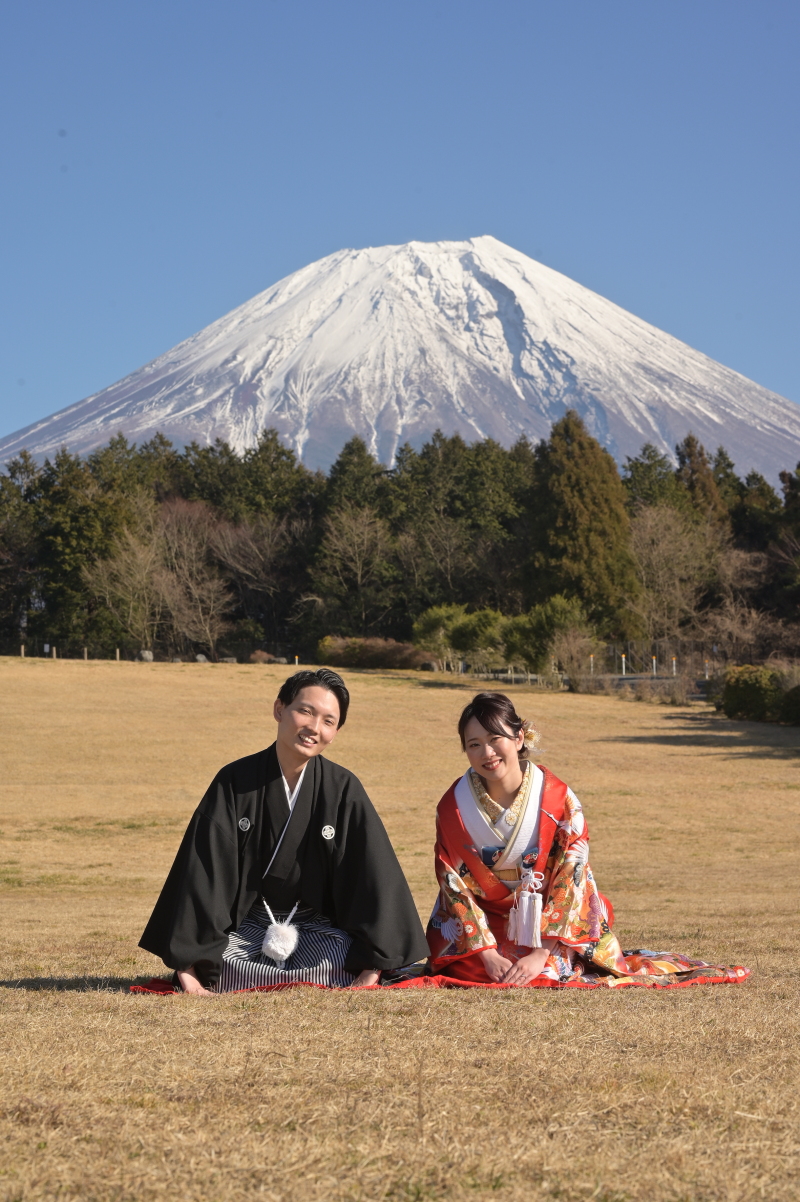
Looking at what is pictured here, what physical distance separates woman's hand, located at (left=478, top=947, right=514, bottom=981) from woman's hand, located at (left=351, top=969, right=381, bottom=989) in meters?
0.46

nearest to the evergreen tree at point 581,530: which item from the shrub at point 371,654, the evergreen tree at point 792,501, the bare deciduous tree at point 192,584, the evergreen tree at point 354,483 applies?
the shrub at point 371,654

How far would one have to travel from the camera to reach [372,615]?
48906 millimetres

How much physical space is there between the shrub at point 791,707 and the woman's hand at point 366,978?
23581 mm

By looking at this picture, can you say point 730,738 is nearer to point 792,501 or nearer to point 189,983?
point 189,983

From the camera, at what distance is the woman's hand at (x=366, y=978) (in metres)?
4.65

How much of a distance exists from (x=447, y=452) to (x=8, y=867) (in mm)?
47489

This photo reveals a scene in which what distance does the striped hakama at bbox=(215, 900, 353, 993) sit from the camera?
15.2 feet

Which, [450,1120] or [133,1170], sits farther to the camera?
[450,1120]

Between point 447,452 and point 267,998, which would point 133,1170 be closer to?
point 267,998

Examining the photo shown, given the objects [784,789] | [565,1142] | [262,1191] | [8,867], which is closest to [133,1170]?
[262,1191]

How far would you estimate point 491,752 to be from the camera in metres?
4.81

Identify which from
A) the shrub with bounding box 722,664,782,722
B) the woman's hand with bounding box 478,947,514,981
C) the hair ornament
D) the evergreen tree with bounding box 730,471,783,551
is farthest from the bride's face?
the evergreen tree with bounding box 730,471,783,551

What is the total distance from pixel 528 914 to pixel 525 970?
23 centimetres

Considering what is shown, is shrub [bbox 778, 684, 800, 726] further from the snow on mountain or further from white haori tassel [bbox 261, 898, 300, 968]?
the snow on mountain
